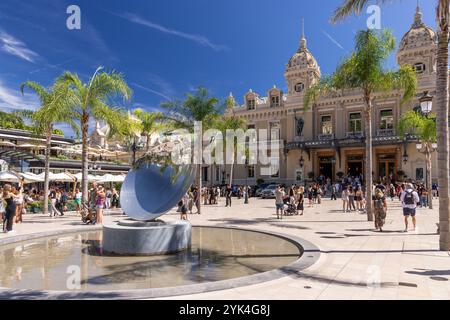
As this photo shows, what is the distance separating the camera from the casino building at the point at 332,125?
1277 inches

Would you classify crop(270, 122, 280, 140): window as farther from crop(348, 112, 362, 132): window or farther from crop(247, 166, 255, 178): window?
crop(348, 112, 362, 132): window

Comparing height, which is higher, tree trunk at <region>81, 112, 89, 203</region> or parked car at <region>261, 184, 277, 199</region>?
tree trunk at <region>81, 112, 89, 203</region>

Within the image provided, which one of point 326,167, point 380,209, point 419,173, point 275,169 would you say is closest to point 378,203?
point 380,209

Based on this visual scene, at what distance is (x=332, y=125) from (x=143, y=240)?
32.6 meters

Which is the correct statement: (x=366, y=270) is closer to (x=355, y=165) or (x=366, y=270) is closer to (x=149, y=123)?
(x=149, y=123)

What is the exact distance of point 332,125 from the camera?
37.8 metres

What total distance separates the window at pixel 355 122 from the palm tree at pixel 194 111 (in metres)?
21.0

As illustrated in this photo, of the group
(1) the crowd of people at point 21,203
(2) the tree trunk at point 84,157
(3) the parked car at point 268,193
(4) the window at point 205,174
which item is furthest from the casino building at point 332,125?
(2) the tree trunk at point 84,157

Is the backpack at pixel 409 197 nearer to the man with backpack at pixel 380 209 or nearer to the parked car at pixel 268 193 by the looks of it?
A: the man with backpack at pixel 380 209

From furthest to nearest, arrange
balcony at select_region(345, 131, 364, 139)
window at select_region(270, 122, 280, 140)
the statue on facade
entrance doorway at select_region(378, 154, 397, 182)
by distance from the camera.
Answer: window at select_region(270, 122, 280, 140)
the statue on facade
balcony at select_region(345, 131, 364, 139)
entrance doorway at select_region(378, 154, 397, 182)

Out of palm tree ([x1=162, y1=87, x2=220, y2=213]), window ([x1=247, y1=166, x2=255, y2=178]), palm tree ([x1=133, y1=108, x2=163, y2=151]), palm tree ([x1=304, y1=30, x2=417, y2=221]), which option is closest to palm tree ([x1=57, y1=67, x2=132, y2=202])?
palm tree ([x1=162, y1=87, x2=220, y2=213])

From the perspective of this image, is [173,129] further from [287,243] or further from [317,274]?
[317,274]

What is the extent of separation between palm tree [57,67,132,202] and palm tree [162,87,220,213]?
3.71m

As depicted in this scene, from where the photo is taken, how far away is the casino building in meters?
32.4
